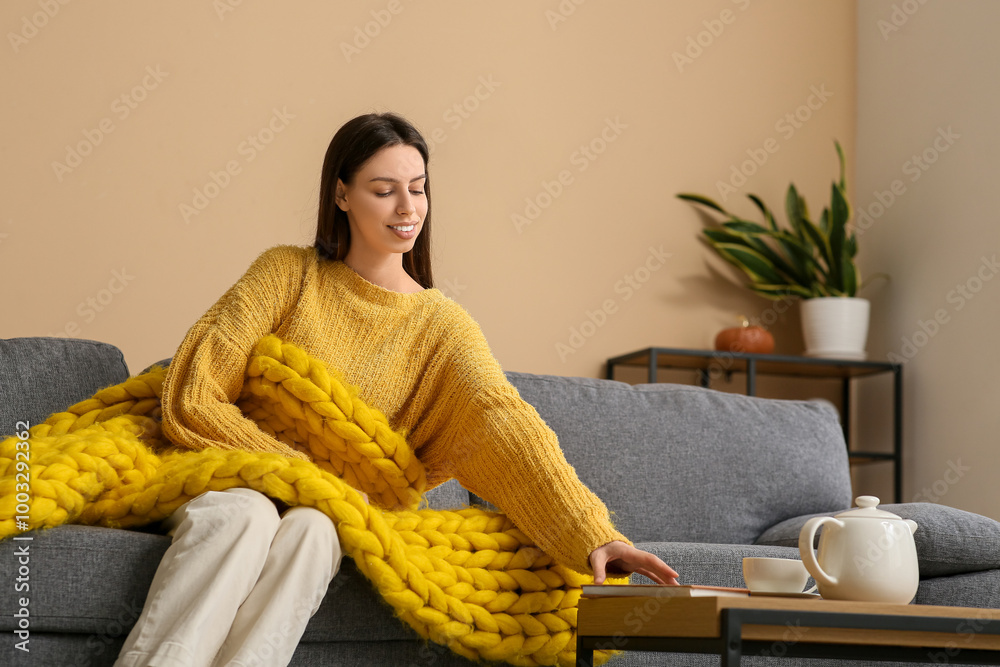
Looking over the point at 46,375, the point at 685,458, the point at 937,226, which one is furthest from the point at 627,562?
the point at 937,226

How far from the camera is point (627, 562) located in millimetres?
1341

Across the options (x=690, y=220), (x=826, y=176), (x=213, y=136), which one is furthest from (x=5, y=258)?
(x=826, y=176)

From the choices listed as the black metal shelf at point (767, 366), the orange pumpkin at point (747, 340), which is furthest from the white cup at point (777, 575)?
the orange pumpkin at point (747, 340)

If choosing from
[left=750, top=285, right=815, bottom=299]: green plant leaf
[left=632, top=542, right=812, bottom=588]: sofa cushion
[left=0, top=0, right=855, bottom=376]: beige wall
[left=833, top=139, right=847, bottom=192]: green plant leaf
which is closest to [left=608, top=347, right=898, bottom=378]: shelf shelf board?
[left=0, top=0, right=855, bottom=376]: beige wall

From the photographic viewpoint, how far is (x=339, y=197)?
5.81 feet

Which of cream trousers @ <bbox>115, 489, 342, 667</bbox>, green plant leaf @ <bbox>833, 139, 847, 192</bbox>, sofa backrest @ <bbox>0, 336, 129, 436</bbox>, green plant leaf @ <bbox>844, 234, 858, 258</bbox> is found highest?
green plant leaf @ <bbox>833, 139, 847, 192</bbox>

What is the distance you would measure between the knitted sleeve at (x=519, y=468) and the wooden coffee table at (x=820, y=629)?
24 centimetres

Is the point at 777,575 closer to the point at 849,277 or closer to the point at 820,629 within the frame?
the point at 820,629

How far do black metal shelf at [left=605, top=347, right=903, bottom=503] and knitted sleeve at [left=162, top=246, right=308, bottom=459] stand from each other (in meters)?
1.58

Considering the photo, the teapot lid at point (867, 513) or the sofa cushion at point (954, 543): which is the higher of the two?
the teapot lid at point (867, 513)

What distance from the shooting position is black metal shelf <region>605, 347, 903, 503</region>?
3.10 meters

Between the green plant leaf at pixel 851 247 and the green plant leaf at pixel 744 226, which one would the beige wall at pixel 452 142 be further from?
the green plant leaf at pixel 851 247

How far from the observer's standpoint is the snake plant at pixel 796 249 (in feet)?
10.6

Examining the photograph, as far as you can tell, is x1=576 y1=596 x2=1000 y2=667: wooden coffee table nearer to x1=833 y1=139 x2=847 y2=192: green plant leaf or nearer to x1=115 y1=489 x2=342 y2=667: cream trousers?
x1=115 y1=489 x2=342 y2=667: cream trousers
